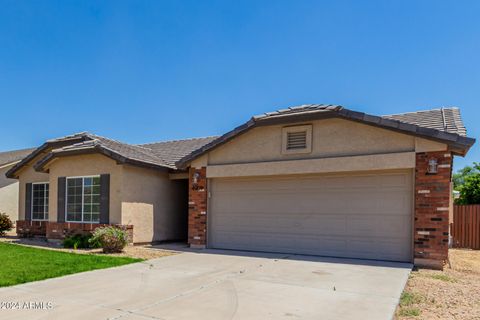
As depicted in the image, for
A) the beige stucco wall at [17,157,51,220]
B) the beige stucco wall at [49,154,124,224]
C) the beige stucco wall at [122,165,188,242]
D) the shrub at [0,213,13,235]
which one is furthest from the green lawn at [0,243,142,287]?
the shrub at [0,213,13,235]

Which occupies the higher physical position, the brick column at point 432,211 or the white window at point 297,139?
the white window at point 297,139

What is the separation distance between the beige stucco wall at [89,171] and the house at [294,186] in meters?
0.04

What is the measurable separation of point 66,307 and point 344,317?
4.20 metres

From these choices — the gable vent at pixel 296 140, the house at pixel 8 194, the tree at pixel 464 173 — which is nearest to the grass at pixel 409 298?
the gable vent at pixel 296 140

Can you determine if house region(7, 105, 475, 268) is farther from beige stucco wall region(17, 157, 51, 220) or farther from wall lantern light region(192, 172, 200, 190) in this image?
beige stucco wall region(17, 157, 51, 220)

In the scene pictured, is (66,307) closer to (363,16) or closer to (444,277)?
(444,277)

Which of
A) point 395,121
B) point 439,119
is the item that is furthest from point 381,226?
point 439,119

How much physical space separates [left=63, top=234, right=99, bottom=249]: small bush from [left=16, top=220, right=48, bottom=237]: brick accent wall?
452 cm

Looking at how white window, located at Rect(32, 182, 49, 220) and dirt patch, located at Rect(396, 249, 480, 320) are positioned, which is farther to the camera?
white window, located at Rect(32, 182, 49, 220)

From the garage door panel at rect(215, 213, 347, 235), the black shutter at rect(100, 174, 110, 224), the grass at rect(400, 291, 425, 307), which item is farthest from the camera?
the black shutter at rect(100, 174, 110, 224)

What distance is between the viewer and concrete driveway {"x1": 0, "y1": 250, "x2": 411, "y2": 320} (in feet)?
17.3

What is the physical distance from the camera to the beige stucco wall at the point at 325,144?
9.89 m

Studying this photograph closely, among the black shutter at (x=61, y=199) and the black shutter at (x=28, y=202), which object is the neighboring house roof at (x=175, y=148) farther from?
the black shutter at (x=28, y=202)

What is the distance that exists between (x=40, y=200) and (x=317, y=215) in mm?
13783
